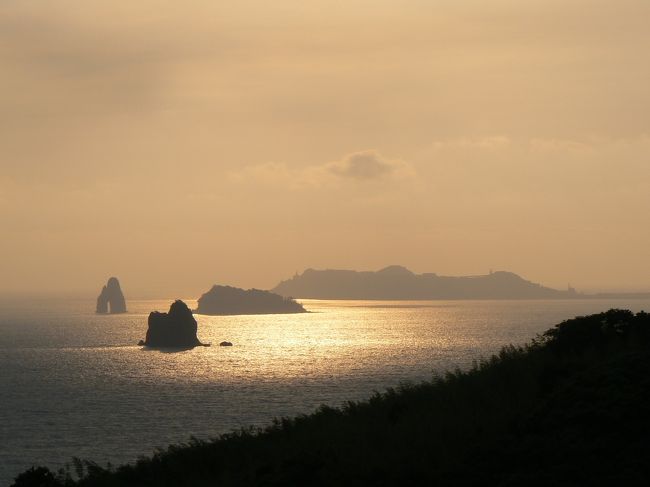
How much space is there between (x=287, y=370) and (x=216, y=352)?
4297cm

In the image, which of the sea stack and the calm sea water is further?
the sea stack

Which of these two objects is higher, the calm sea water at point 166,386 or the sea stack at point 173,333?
the sea stack at point 173,333

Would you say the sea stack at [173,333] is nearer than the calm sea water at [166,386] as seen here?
No

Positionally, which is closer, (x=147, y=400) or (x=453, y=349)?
(x=147, y=400)

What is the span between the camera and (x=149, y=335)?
190 m

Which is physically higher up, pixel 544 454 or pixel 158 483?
pixel 544 454

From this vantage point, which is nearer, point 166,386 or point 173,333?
point 166,386

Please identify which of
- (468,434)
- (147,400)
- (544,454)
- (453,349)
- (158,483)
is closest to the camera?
(544,454)

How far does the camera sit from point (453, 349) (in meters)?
162

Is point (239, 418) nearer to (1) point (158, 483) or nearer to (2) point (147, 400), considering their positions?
(2) point (147, 400)

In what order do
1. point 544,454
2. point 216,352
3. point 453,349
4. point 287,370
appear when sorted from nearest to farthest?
point 544,454 < point 287,370 < point 453,349 < point 216,352

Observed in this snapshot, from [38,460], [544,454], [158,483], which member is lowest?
[38,460]

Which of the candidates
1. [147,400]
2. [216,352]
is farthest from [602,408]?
[216,352]

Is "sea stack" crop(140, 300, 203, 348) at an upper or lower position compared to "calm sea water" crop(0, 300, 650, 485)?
upper
